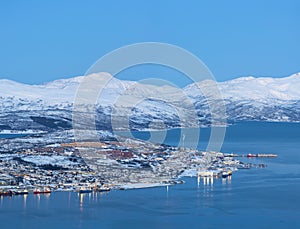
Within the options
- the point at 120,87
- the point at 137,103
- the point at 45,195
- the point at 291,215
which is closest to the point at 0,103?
the point at 137,103

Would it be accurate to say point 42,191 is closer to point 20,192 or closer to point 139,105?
point 20,192

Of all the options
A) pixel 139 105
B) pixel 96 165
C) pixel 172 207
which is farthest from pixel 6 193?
pixel 139 105

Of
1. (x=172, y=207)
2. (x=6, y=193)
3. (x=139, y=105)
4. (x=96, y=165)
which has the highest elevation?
(x=139, y=105)

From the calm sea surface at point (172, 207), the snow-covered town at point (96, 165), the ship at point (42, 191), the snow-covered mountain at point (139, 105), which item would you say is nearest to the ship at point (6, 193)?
the snow-covered town at point (96, 165)

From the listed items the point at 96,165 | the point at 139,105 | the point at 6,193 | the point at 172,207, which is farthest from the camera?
the point at 139,105

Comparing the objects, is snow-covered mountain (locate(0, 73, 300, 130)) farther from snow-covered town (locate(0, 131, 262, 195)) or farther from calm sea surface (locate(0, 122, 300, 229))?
calm sea surface (locate(0, 122, 300, 229))

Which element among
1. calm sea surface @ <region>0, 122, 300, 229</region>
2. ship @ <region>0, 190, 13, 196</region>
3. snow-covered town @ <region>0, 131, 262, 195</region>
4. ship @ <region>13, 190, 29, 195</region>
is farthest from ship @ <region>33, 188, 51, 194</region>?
ship @ <region>0, 190, 13, 196</region>
